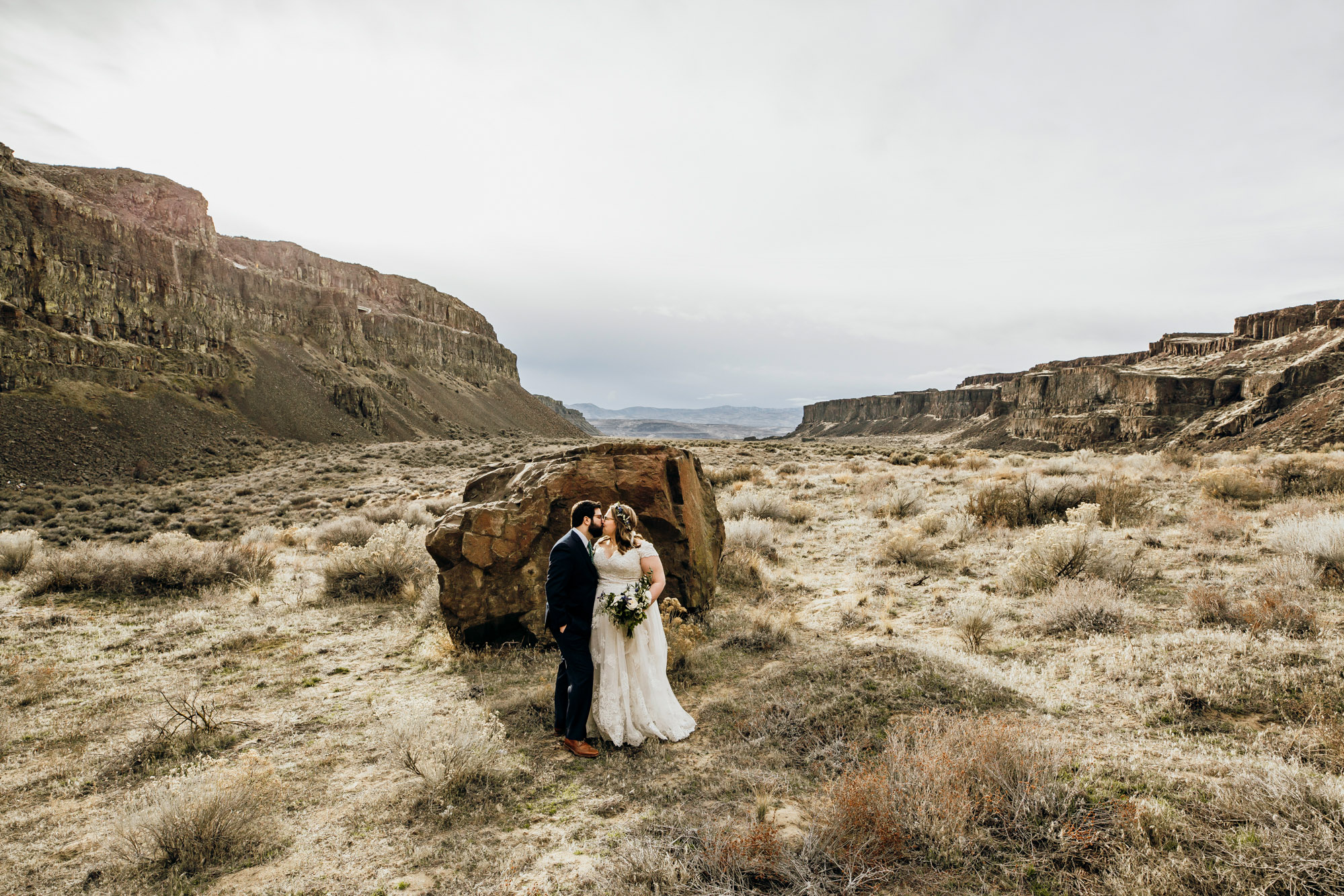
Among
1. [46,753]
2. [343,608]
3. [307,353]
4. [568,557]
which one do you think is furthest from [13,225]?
[568,557]

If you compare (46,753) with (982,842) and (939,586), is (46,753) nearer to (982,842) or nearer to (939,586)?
(982,842)

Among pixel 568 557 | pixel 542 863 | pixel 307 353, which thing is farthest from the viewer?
pixel 307 353

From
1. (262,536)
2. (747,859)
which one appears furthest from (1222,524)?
(262,536)

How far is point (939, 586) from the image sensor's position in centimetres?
838

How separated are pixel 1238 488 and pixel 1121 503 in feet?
8.10

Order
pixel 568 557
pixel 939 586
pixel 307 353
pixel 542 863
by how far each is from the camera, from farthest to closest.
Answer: pixel 307 353
pixel 939 586
pixel 568 557
pixel 542 863

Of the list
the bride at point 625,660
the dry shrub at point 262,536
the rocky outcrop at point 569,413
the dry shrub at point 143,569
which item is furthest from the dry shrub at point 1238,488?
the rocky outcrop at point 569,413

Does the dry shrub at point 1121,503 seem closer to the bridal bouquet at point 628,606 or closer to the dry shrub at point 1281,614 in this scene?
the dry shrub at point 1281,614

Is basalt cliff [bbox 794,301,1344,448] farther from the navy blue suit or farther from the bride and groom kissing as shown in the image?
the navy blue suit

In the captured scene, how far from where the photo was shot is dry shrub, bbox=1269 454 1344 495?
1054cm

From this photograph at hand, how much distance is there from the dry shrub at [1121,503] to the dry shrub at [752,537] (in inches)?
227

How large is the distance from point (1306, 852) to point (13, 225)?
2623 inches

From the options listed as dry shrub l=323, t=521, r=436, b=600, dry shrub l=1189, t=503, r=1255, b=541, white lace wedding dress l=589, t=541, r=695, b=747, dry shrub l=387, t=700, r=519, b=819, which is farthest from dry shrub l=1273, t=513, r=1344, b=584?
dry shrub l=323, t=521, r=436, b=600

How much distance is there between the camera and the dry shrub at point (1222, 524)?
8445mm
